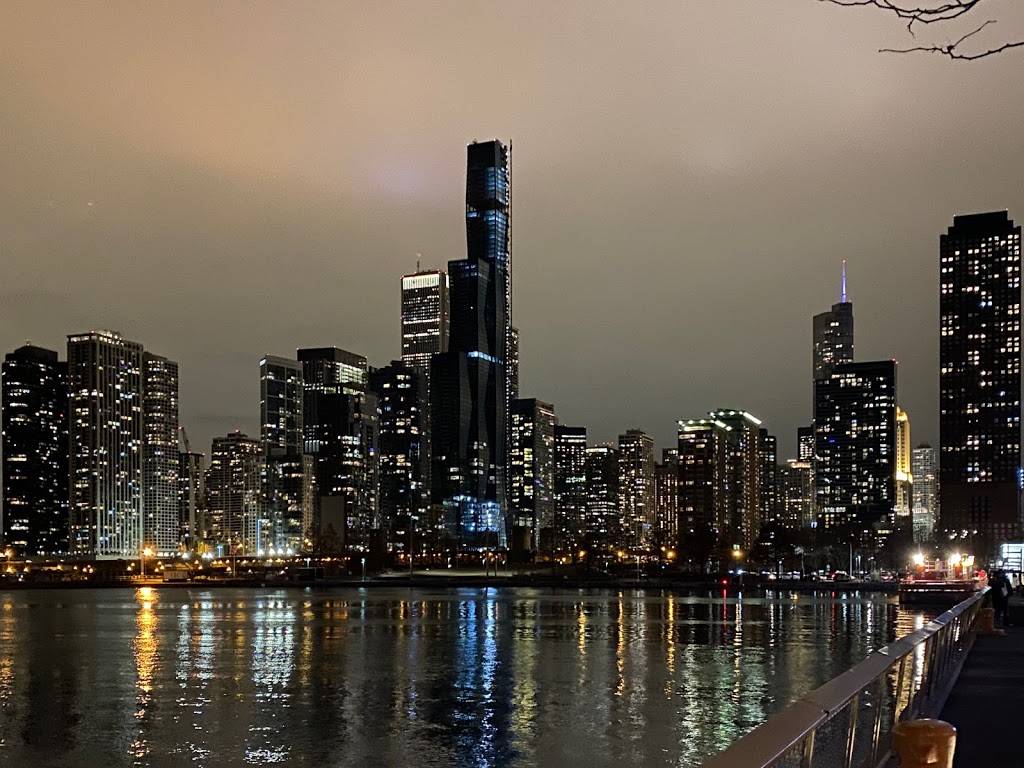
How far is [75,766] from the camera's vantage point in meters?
27.2

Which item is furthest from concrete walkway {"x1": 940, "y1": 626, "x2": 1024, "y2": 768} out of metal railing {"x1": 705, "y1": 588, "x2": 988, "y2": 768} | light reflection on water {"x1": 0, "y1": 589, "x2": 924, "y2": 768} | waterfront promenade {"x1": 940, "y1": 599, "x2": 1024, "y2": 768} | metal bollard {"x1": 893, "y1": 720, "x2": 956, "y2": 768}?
metal bollard {"x1": 893, "y1": 720, "x2": 956, "y2": 768}

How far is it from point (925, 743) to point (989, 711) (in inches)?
504

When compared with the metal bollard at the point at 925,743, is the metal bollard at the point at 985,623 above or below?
below

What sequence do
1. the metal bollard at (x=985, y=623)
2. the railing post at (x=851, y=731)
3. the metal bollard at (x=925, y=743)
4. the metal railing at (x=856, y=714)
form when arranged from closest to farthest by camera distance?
the metal railing at (x=856, y=714) → the metal bollard at (x=925, y=743) → the railing post at (x=851, y=731) → the metal bollard at (x=985, y=623)

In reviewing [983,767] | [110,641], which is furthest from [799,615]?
[983,767]

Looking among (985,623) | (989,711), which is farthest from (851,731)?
(985,623)

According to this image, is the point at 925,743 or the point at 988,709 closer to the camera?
the point at 925,743

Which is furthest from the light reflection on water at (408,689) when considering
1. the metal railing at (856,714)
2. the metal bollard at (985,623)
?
the metal railing at (856,714)

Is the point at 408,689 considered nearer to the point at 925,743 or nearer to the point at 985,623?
the point at 985,623

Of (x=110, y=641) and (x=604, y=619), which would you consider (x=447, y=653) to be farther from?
(x=604, y=619)

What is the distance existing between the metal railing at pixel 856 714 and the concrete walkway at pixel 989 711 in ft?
1.51

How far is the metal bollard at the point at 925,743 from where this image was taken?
7.52 metres

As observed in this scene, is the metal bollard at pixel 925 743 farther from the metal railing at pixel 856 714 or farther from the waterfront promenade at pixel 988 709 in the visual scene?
the waterfront promenade at pixel 988 709

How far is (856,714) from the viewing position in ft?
34.2
